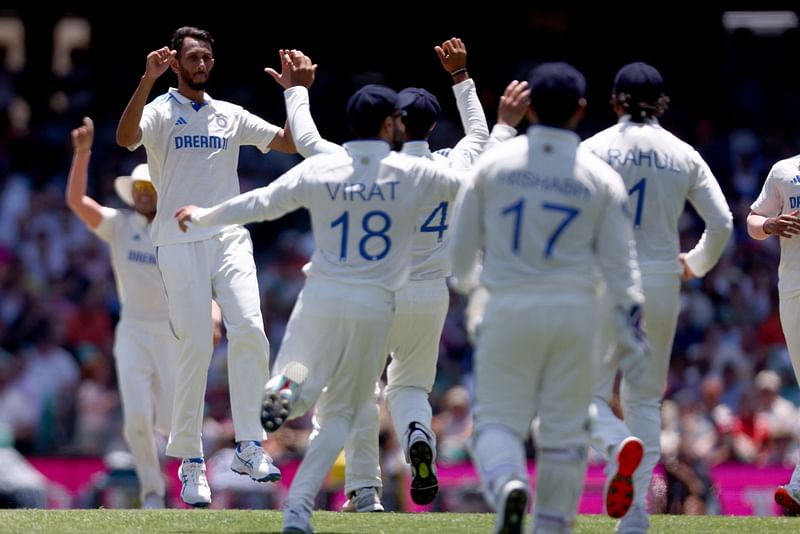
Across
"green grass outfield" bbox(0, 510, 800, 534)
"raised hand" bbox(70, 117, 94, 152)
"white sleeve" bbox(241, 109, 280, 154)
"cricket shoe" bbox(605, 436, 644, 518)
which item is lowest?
"green grass outfield" bbox(0, 510, 800, 534)

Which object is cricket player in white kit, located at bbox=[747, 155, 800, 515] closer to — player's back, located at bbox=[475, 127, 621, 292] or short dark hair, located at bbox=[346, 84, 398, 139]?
short dark hair, located at bbox=[346, 84, 398, 139]

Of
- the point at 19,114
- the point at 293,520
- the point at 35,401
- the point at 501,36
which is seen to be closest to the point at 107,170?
the point at 19,114

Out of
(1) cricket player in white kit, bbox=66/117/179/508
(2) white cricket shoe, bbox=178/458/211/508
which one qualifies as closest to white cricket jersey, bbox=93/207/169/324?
(1) cricket player in white kit, bbox=66/117/179/508

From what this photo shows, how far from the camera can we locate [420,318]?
11102 mm

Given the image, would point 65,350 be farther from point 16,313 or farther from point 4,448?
point 4,448

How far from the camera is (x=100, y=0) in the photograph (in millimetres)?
22156

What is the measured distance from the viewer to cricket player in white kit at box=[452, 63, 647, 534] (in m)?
8.16

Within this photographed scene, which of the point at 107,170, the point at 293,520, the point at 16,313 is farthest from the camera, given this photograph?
the point at 107,170

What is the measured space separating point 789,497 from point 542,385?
4038 mm

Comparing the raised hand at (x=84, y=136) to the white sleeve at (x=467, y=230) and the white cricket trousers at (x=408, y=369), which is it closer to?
the white cricket trousers at (x=408, y=369)

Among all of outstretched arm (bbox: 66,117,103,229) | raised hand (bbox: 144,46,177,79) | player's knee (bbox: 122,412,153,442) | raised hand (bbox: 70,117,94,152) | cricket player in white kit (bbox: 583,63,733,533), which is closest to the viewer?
cricket player in white kit (bbox: 583,63,733,533)

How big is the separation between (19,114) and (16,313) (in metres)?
4.11

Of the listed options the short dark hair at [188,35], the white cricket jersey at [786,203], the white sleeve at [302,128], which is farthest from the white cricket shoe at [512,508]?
the short dark hair at [188,35]

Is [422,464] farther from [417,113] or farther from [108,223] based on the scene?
[108,223]
